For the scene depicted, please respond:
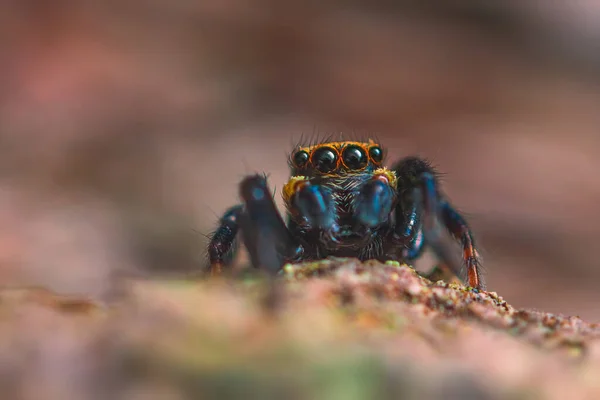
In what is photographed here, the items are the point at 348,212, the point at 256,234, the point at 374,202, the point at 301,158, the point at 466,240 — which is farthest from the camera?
the point at 301,158

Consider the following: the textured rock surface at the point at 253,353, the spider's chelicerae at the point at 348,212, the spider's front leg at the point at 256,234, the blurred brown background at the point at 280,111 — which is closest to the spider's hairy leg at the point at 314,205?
the spider's chelicerae at the point at 348,212

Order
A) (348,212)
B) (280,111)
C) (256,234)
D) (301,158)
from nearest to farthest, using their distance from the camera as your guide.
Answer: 1. (256,234)
2. (348,212)
3. (301,158)
4. (280,111)

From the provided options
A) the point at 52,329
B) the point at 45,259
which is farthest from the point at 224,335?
the point at 45,259

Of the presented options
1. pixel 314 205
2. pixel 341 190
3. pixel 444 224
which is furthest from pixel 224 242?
pixel 444 224

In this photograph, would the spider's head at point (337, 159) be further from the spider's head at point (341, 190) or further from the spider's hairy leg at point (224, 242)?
the spider's hairy leg at point (224, 242)

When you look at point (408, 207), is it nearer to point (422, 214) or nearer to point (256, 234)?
point (422, 214)

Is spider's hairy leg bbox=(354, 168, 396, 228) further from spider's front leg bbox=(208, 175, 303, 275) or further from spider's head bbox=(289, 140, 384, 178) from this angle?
spider's front leg bbox=(208, 175, 303, 275)

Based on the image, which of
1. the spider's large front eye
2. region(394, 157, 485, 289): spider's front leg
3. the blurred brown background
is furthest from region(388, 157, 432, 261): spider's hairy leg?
the blurred brown background
